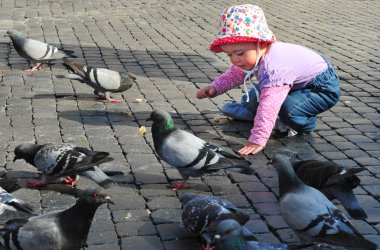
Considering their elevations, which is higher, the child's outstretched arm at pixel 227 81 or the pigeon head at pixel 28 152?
the child's outstretched arm at pixel 227 81

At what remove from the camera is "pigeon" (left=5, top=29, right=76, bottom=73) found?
9484 millimetres

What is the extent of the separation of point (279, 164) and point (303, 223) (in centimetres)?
57

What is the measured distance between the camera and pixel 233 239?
3891mm

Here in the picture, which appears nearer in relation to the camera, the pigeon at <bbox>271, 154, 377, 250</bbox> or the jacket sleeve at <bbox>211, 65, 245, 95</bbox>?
the pigeon at <bbox>271, 154, 377, 250</bbox>

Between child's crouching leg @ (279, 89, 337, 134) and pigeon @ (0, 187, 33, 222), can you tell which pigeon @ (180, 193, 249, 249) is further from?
child's crouching leg @ (279, 89, 337, 134)

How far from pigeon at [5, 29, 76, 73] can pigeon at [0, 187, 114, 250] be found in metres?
5.52

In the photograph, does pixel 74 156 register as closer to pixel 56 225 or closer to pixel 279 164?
pixel 56 225

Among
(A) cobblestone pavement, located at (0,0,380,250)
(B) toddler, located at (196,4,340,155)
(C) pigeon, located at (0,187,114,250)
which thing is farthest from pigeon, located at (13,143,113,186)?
(B) toddler, located at (196,4,340,155)

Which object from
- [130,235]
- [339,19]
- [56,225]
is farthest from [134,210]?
[339,19]

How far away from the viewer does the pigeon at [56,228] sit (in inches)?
163

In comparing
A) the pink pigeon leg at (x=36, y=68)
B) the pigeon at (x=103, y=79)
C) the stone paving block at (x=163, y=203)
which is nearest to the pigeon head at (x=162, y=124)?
the stone paving block at (x=163, y=203)

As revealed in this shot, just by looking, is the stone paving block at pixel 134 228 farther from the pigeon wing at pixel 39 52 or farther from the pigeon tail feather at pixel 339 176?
the pigeon wing at pixel 39 52

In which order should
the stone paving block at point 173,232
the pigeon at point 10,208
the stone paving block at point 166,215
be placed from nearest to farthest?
the pigeon at point 10,208 → the stone paving block at point 173,232 → the stone paving block at point 166,215

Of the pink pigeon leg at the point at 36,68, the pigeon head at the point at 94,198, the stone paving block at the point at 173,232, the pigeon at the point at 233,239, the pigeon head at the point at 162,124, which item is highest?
the pigeon at the point at 233,239
